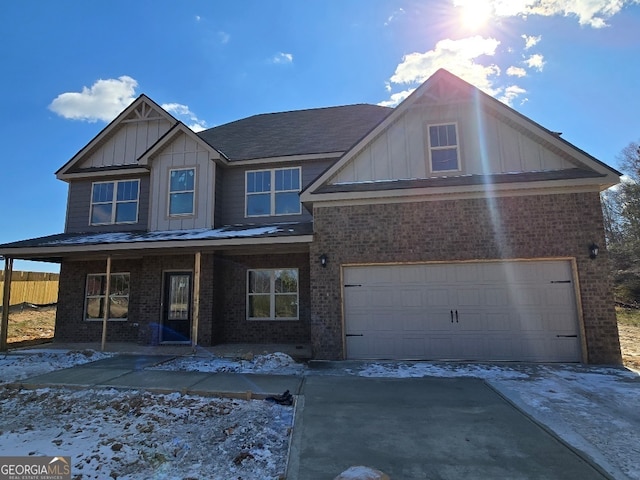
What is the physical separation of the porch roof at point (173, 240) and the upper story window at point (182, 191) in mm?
841

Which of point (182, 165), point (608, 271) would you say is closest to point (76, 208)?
point (182, 165)

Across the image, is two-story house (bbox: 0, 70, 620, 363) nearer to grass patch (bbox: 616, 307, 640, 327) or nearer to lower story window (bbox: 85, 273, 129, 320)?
lower story window (bbox: 85, 273, 129, 320)

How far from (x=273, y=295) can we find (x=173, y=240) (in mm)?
3514

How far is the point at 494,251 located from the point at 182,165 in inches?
386

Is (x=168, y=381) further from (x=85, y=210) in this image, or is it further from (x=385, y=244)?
(x=85, y=210)

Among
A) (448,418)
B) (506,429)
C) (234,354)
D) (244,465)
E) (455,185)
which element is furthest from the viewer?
(234,354)

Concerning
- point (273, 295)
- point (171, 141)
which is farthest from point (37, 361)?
point (171, 141)

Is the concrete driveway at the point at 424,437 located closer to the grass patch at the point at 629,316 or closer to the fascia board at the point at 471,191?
the fascia board at the point at 471,191

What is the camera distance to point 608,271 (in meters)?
8.00

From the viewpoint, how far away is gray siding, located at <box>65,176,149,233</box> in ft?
41.8

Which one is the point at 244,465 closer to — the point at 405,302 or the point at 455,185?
the point at 405,302

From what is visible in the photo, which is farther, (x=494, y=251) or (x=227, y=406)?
(x=494, y=251)

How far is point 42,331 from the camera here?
16453 millimetres

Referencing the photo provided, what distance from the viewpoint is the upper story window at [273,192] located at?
12.0 meters
